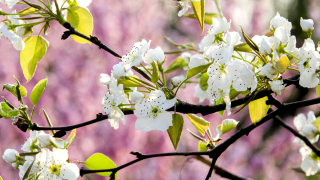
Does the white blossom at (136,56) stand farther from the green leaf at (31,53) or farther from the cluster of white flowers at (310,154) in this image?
the cluster of white flowers at (310,154)

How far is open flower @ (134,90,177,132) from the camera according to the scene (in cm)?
38

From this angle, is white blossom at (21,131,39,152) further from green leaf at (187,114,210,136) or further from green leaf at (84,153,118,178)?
green leaf at (187,114,210,136)

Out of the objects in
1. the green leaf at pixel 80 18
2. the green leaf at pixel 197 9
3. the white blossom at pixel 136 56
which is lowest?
the white blossom at pixel 136 56

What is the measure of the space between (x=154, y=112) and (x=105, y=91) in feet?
5.99

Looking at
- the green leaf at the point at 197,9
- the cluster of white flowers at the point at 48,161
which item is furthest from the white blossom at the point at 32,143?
the green leaf at the point at 197,9

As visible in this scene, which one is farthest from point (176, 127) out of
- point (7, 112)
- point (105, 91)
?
point (105, 91)

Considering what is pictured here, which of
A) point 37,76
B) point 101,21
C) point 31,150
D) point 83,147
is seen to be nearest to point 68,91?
point 37,76

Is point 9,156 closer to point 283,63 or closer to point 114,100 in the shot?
point 114,100

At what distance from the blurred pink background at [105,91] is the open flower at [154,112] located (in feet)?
4.85

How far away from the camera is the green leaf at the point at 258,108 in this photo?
424 mm

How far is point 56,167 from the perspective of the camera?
1.50 feet

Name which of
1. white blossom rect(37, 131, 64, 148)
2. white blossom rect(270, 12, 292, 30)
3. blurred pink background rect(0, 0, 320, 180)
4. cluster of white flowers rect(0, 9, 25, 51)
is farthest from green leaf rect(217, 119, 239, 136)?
blurred pink background rect(0, 0, 320, 180)

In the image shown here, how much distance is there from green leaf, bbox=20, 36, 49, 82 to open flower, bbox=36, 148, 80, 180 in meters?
0.16

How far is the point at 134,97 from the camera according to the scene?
39cm
